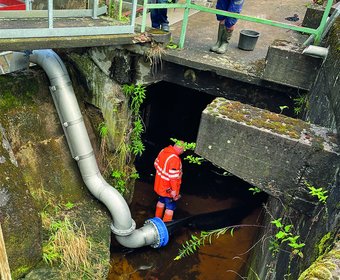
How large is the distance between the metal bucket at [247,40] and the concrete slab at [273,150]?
114 inches

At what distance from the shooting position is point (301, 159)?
3.05 m

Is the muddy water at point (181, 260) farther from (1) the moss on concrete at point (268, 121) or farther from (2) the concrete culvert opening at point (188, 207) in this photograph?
(1) the moss on concrete at point (268, 121)

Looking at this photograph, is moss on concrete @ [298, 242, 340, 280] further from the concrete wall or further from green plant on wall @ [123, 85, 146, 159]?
green plant on wall @ [123, 85, 146, 159]

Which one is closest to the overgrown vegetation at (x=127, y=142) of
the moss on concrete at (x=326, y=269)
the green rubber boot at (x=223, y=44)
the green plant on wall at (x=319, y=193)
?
the green rubber boot at (x=223, y=44)

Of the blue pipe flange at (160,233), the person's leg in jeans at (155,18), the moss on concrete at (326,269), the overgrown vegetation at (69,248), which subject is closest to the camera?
the moss on concrete at (326,269)

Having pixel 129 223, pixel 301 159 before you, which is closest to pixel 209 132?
pixel 301 159

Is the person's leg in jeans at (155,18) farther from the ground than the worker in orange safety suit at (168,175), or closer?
farther from the ground

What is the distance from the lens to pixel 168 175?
6387 millimetres

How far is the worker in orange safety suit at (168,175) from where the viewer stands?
20.7 feet

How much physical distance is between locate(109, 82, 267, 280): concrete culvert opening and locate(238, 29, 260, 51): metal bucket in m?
2.17

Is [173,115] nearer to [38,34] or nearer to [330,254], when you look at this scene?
[38,34]

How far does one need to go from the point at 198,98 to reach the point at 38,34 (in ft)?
15.6

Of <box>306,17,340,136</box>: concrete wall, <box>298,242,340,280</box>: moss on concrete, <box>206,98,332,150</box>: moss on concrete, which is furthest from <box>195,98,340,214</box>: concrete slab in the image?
<box>298,242,340,280</box>: moss on concrete

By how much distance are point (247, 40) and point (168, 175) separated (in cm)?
268
